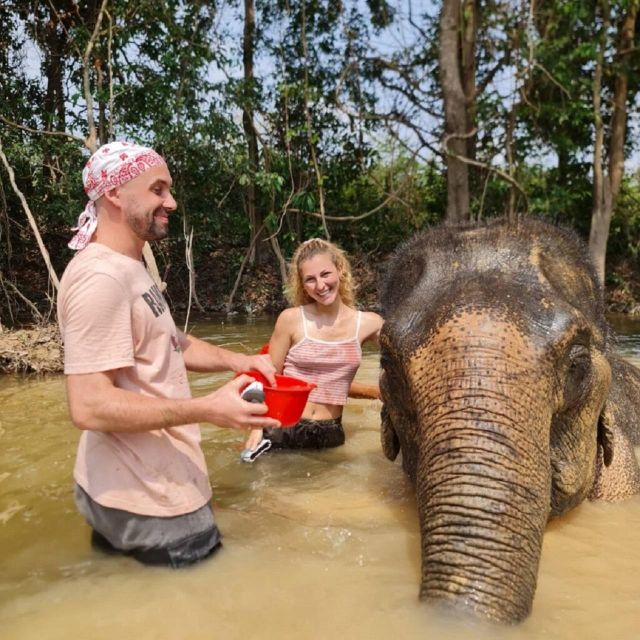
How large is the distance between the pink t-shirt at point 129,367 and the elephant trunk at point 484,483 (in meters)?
0.97

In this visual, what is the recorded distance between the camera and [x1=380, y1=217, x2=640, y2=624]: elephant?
80.9 inches

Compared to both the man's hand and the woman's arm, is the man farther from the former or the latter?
the woman's arm

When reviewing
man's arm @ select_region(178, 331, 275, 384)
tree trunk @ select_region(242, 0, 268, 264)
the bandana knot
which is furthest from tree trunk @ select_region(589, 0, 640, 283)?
the bandana knot

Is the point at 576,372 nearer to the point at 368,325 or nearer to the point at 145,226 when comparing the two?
the point at 145,226

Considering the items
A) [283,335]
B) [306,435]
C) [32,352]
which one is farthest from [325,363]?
[32,352]

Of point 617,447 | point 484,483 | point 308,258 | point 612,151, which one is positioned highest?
point 612,151

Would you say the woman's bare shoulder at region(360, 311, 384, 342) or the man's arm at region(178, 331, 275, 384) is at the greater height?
the man's arm at region(178, 331, 275, 384)

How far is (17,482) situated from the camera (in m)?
3.93

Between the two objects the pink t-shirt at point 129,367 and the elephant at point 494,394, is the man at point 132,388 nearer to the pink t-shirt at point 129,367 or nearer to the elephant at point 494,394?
the pink t-shirt at point 129,367

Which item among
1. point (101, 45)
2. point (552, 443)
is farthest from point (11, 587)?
point (101, 45)

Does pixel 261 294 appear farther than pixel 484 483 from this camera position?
Yes

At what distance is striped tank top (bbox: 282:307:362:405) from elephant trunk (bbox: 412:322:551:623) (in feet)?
6.93

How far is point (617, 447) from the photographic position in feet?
11.3

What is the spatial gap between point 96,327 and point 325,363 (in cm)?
231
